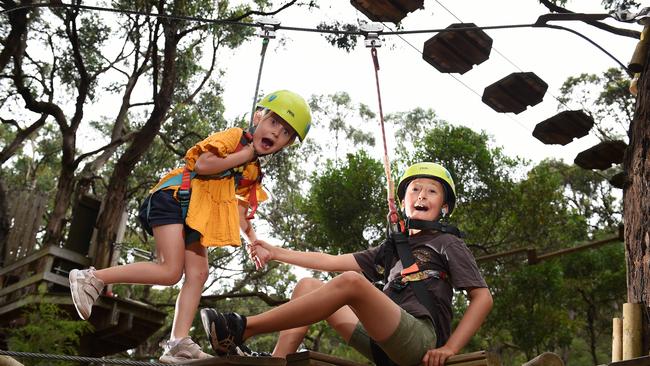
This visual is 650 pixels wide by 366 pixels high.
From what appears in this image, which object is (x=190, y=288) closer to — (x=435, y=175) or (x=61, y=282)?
(x=435, y=175)

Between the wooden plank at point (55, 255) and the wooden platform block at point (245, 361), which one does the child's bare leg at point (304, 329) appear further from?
the wooden plank at point (55, 255)

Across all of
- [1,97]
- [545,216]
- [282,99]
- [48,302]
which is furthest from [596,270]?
[282,99]

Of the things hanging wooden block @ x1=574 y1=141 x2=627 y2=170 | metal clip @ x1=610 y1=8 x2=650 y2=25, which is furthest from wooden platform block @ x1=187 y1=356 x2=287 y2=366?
hanging wooden block @ x1=574 y1=141 x2=627 y2=170

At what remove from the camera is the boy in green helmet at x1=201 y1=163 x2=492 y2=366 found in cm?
288

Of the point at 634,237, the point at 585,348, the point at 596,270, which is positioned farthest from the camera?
the point at 585,348

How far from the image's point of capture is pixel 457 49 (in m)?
6.84

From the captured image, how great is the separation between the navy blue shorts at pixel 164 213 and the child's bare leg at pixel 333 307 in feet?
3.35

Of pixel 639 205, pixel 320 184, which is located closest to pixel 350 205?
pixel 320 184

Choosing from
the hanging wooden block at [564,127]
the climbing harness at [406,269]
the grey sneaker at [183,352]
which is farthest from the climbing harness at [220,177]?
the hanging wooden block at [564,127]

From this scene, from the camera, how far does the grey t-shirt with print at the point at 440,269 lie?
3311 millimetres

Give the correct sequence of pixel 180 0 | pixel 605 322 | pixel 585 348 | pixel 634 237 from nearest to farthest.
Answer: pixel 634 237 < pixel 180 0 < pixel 605 322 < pixel 585 348

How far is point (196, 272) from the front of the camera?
3748 mm

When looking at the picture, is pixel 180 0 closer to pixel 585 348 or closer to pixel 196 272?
pixel 196 272

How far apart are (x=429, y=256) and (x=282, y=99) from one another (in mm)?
1178
